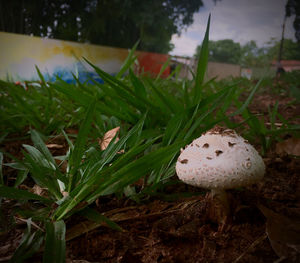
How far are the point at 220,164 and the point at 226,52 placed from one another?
4.35 m

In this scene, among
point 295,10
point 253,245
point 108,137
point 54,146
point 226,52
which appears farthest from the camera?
point 226,52

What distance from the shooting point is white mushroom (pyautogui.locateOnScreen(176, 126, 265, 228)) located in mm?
606

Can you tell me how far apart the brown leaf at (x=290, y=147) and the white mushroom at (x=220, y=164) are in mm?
507

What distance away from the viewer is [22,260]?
55 centimetres

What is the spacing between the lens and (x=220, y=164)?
0.61m

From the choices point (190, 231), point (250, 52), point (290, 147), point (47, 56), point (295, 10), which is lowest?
point (190, 231)

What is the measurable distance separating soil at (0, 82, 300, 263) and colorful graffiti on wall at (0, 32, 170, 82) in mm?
2777

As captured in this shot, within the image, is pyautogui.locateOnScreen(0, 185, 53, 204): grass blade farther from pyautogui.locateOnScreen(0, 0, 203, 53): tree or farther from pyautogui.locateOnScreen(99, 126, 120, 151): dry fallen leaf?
pyautogui.locateOnScreen(0, 0, 203, 53): tree

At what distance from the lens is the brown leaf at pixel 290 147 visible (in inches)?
41.7

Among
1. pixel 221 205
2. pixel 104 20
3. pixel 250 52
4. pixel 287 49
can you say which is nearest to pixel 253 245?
pixel 221 205

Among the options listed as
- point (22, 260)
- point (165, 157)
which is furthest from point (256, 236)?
point (22, 260)

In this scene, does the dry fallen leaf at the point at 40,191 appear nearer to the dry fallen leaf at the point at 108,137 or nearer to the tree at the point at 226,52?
the dry fallen leaf at the point at 108,137

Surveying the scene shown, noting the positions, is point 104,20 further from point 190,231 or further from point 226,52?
point 190,231

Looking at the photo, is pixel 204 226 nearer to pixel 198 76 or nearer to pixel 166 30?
pixel 198 76
